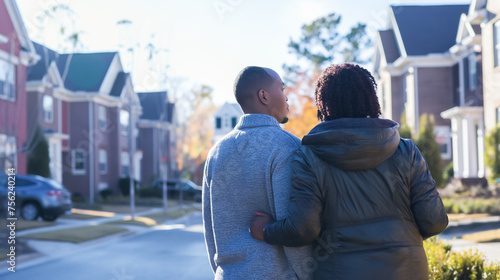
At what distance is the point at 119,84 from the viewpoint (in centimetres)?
3866

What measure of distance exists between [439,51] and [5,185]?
70.2 feet

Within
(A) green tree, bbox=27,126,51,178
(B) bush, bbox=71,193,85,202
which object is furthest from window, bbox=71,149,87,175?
(A) green tree, bbox=27,126,51,178

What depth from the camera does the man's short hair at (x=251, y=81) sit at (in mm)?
2920

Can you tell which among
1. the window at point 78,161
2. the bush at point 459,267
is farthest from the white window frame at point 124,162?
the bush at point 459,267

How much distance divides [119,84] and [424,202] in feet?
123

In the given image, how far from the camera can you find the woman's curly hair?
109 inches

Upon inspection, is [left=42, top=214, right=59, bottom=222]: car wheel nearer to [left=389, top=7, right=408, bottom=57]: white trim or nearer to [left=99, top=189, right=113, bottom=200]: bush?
[left=99, top=189, right=113, bottom=200]: bush

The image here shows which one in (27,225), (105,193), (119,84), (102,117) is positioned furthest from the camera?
(119,84)

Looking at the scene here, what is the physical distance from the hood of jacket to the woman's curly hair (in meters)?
0.12

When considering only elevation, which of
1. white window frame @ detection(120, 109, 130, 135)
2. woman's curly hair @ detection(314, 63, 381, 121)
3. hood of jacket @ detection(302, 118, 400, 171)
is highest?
white window frame @ detection(120, 109, 130, 135)

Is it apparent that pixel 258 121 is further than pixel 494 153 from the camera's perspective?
No

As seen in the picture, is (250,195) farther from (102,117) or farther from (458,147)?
(102,117)

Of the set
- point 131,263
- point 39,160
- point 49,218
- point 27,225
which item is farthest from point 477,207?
point 39,160

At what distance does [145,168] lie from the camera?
161ft
